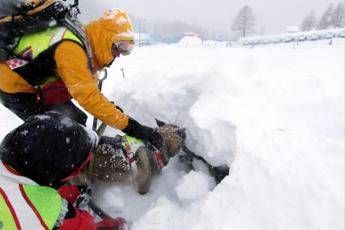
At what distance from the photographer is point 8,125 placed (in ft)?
19.1

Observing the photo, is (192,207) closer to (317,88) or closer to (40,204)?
(40,204)

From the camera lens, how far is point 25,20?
315 centimetres

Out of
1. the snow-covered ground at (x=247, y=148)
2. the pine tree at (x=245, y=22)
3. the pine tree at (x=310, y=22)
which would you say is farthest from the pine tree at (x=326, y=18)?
the snow-covered ground at (x=247, y=148)

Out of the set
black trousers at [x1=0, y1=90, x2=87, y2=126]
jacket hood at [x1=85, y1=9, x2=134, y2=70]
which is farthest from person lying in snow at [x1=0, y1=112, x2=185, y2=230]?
black trousers at [x1=0, y1=90, x2=87, y2=126]

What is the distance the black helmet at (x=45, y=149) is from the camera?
2.13 metres

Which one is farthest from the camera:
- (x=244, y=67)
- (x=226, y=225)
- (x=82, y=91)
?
(x=244, y=67)

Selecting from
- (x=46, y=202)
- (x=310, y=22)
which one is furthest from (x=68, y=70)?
(x=310, y=22)

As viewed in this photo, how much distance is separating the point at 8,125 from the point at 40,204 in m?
4.13

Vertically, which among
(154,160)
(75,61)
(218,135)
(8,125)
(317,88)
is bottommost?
(8,125)

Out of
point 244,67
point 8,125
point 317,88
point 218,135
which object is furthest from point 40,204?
point 8,125

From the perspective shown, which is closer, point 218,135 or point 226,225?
point 226,225

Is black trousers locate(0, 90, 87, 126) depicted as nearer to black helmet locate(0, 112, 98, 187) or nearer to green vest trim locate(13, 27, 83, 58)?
green vest trim locate(13, 27, 83, 58)

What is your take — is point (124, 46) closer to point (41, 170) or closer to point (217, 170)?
point (217, 170)

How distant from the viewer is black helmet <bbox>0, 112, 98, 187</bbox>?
2131mm
